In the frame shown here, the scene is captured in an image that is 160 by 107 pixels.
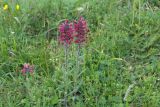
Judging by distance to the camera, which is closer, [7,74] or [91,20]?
[7,74]

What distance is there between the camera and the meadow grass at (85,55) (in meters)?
2.67

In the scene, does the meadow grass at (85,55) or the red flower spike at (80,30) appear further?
the meadow grass at (85,55)

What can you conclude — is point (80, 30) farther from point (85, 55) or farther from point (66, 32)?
point (85, 55)

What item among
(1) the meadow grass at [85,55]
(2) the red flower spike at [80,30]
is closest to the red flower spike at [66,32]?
(2) the red flower spike at [80,30]

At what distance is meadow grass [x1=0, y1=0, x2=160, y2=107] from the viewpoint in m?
2.67

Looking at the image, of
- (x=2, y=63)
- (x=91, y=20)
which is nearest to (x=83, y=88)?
(x=2, y=63)

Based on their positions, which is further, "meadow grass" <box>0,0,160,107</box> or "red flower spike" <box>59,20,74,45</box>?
"meadow grass" <box>0,0,160,107</box>

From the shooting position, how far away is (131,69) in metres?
2.96

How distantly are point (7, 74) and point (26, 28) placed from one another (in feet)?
2.28

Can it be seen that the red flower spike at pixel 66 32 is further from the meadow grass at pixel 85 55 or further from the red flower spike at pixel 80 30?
the meadow grass at pixel 85 55

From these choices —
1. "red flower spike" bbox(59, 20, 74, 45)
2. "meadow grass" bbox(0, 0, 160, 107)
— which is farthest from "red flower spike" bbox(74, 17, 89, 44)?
"meadow grass" bbox(0, 0, 160, 107)

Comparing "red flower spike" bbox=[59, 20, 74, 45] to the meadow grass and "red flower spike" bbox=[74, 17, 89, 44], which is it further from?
the meadow grass

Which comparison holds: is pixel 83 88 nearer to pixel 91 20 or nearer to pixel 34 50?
pixel 34 50

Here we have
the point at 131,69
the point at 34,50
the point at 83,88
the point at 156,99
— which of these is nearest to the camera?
the point at 156,99
